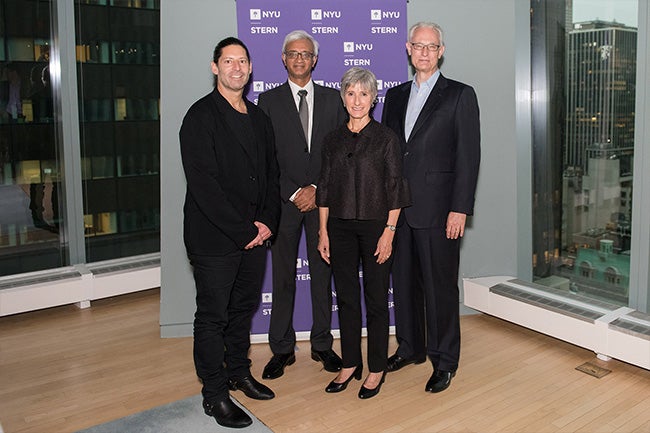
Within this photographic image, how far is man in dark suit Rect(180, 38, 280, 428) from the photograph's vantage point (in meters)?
2.99

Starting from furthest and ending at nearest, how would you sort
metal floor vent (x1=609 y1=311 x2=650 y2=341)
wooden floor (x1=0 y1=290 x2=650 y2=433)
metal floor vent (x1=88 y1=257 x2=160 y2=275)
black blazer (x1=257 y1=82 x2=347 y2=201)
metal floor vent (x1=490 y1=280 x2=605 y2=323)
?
metal floor vent (x1=88 y1=257 x2=160 y2=275)
metal floor vent (x1=490 y1=280 x2=605 y2=323)
black blazer (x1=257 y1=82 x2=347 y2=201)
metal floor vent (x1=609 y1=311 x2=650 y2=341)
wooden floor (x1=0 y1=290 x2=650 y2=433)

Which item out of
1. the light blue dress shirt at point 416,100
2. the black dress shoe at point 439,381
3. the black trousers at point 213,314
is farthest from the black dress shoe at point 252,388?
the light blue dress shirt at point 416,100

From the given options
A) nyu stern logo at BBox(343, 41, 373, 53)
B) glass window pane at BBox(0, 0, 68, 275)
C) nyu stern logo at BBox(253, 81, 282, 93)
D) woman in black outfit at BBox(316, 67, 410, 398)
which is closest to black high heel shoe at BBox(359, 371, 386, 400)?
woman in black outfit at BBox(316, 67, 410, 398)

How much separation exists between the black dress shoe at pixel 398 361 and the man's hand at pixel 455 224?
2.69ft

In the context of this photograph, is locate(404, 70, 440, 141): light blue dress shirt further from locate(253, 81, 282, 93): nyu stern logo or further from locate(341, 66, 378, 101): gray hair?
locate(253, 81, 282, 93): nyu stern logo

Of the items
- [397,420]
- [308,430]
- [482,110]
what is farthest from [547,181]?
[308,430]

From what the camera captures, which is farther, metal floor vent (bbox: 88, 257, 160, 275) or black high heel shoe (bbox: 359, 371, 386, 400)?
metal floor vent (bbox: 88, 257, 160, 275)

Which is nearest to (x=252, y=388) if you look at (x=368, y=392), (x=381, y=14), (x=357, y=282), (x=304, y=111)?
(x=368, y=392)

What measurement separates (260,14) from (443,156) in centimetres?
150

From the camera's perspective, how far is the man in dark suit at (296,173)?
12.0 ft

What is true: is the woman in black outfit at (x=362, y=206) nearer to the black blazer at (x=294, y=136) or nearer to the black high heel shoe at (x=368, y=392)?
the black high heel shoe at (x=368, y=392)

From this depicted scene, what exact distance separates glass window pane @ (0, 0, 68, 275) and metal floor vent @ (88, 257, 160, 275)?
45 cm

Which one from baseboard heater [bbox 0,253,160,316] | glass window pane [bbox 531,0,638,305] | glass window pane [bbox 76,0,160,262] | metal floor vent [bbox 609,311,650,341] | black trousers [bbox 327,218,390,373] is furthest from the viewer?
glass window pane [bbox 76,0,160,262]

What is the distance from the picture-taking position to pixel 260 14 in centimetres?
400
